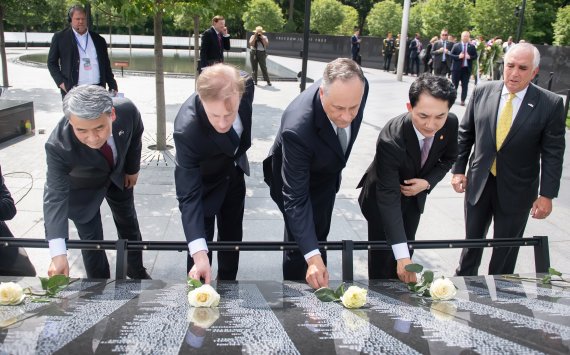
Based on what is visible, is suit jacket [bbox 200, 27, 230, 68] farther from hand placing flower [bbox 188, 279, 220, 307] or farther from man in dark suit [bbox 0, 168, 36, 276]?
hand placing flower [bbox 188, 279, 220, 307]

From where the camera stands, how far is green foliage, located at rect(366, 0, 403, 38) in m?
32.5

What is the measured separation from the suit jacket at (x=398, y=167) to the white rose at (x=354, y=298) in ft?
2.54

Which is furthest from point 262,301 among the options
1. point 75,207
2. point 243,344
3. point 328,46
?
point 328,46

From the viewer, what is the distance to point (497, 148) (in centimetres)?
334

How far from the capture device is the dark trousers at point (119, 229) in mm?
3148

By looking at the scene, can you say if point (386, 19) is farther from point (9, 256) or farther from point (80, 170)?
point (9, 256)

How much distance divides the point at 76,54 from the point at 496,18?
959 inches

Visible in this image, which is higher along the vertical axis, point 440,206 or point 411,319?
point 411,319

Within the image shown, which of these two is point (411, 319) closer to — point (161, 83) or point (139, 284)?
point (139, 284)

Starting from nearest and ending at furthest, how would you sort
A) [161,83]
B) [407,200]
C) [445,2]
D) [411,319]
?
1. [411,319]
2. [407,200]
3. [161,83]
4. [445,2]

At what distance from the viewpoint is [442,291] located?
6.33 feet

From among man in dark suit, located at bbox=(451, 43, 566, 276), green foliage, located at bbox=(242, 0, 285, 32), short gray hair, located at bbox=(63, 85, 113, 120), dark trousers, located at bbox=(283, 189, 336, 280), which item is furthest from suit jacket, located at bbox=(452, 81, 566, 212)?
green foliage, located at bbox=(242, 0, 285, 32)

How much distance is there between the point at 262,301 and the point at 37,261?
278 cm

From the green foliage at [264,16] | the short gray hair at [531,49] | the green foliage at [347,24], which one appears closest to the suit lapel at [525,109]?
the short gray hair at [531,49]
